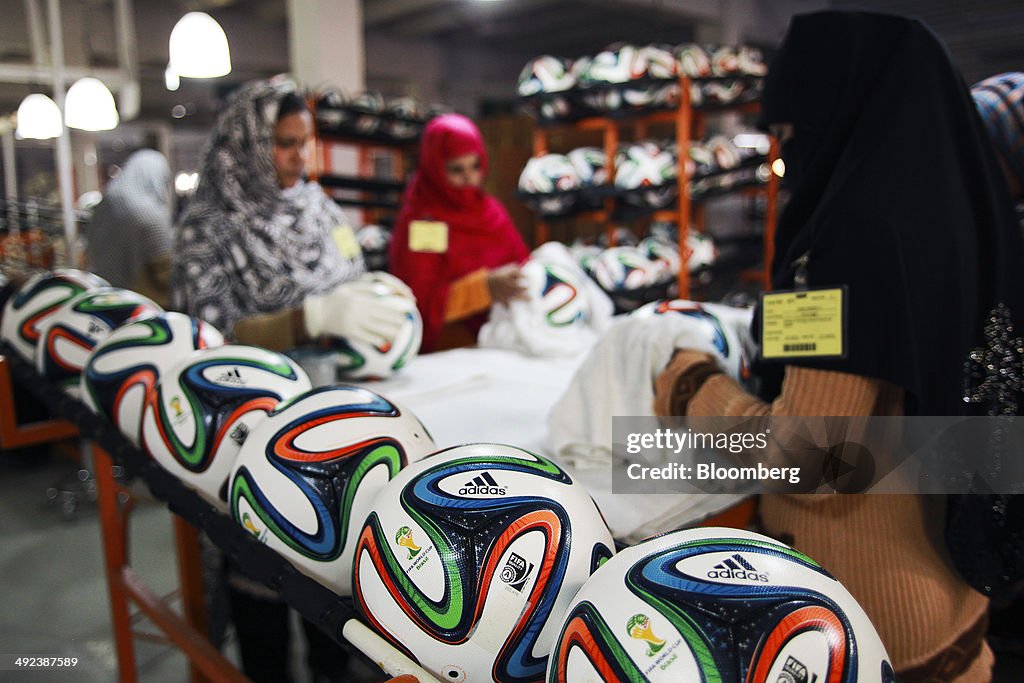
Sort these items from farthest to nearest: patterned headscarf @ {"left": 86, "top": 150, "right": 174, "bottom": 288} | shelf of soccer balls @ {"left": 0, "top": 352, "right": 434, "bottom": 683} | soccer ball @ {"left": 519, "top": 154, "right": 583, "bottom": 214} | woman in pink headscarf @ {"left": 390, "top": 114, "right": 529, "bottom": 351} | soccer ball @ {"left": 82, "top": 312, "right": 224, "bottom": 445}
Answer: soccer ball @ {"left": 519, "top": 154, "right": 583, "bottom": 214}
patterned headscarf @ {"left": 86, "top": 150, "right": 174, "bottom": 288}
woman in pink headscarf @ {"left": 390, "top": 114, "right": 529, "bottom": 351}
soccer ball @ {"left": 82, "top": 312, "right": 224, "bottom": 445}
shelf of soccer balls @ {"left": 0, "top": 352, "right": 434, "bottom": 683}

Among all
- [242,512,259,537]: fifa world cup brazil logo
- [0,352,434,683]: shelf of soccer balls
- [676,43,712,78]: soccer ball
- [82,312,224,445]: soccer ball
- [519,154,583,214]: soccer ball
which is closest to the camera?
[0,352,434,683]: shelf of soccer balls

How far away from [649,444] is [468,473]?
1.65 feet

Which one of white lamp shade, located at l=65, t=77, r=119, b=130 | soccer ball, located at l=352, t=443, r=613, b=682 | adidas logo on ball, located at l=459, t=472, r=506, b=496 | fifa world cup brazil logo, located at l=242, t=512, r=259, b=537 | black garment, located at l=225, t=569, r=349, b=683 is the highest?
white lamp shade, located at l=65, t=77, r=119, b=130

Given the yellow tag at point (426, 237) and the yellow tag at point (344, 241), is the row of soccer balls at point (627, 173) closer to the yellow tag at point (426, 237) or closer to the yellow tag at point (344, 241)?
the yellow tag at point (426, 237)

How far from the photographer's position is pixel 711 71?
4270 millimetres

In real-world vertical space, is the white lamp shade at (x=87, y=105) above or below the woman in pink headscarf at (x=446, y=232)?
above

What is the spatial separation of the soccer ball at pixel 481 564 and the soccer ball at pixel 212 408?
1.63 feet

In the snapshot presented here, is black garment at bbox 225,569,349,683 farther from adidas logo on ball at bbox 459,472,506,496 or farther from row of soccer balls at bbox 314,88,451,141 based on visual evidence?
row of soccer balls at bbox 314,88,451,141

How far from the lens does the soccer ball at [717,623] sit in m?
0.58

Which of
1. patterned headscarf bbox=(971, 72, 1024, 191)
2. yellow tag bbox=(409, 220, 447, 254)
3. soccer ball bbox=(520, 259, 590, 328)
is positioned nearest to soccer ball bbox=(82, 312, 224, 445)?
soccer ball bbox=(520, 259, 590, 328)

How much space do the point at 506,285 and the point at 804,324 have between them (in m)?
1.40

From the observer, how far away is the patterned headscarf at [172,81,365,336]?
2.14 meters

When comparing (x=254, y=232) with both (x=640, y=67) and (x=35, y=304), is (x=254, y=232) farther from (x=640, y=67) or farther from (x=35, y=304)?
(x=640, y=67)

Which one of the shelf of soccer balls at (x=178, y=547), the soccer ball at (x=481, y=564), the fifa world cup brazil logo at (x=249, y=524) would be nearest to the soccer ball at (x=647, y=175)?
the shelf of soccer balls at (x=178, y=547)
